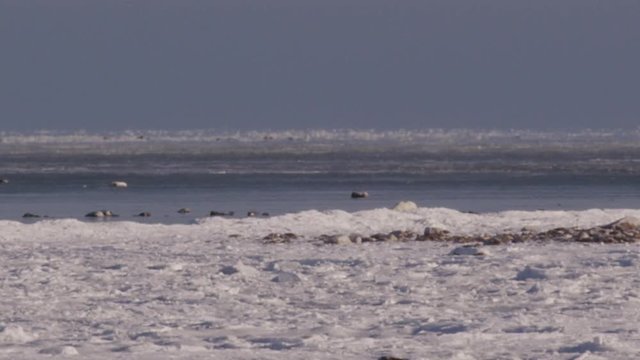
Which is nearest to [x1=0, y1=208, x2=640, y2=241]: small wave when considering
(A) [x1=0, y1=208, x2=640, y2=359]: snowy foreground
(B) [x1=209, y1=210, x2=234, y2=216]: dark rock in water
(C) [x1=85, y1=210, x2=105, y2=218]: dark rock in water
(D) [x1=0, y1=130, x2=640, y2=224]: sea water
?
(A) [x1=0, y1=208, x2=640, y2=359]: snowy foreground

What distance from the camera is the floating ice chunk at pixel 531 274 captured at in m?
14.0

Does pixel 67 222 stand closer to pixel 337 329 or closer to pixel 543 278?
pixel 543 278

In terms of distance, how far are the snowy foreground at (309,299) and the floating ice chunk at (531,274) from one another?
19 millimetres

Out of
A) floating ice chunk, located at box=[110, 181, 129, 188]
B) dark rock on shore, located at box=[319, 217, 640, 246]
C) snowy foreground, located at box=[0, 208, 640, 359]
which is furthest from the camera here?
floating ice chunk, located at box=[110, 181, 129, 188]

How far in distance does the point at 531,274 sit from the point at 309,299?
2.35 meters

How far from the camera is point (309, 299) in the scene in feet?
42.7

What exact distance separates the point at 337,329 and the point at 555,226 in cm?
1042

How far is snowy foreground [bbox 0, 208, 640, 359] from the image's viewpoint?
1033cm

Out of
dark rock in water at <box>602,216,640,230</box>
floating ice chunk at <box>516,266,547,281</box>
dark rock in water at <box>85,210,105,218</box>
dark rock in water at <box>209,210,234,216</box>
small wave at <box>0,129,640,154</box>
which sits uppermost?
dark rock in water at <box>602,216,640,230</box>

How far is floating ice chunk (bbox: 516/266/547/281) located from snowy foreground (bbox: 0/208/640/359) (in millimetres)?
19

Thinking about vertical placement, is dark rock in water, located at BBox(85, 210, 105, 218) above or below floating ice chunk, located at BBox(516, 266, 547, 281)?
below

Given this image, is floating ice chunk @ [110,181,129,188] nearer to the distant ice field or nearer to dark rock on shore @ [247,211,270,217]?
the distant ice field

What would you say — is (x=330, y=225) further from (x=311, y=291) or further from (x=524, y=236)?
(x=311, y=291)

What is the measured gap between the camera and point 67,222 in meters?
21.8
